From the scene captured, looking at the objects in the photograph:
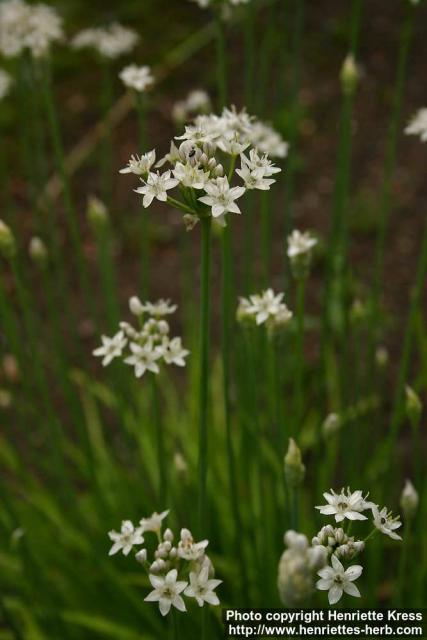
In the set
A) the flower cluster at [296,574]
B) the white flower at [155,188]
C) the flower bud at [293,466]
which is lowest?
the flower cluster at [296,574]

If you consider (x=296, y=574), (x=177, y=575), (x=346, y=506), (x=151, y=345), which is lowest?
(x=296, y=574)

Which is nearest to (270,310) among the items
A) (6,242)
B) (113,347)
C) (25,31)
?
(113,347)

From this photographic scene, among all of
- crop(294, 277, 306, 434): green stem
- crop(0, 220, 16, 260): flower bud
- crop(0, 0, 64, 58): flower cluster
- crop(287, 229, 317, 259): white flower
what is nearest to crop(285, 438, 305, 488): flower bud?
crop(294, 277, 306, 434): green stem

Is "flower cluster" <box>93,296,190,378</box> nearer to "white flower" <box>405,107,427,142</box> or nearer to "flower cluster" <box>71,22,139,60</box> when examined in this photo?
"white flower" <box>405,107,427,142</box>

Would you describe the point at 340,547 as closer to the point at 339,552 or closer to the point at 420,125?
the point at 339,552

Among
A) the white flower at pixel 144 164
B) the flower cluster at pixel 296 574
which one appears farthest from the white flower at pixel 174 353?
the flower cluster at pixel 296 574

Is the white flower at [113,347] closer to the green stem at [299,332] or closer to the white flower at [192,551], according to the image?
the green stem at [299,332]
